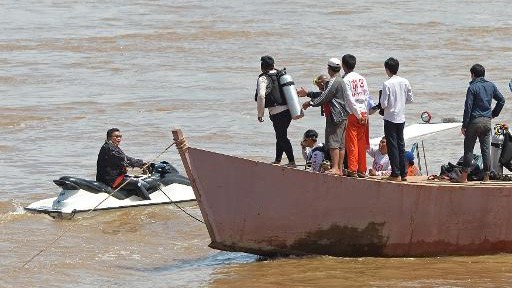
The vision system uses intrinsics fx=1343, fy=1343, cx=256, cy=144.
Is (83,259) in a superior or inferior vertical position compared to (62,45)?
inferior

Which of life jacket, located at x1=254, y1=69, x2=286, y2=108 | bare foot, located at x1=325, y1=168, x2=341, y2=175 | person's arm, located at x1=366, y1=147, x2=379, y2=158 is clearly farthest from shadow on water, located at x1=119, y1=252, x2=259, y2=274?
person's arm, located at x1=366, y1=147, x2=379, y2=158

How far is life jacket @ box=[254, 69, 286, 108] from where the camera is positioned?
13578 mm

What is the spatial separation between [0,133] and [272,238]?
13147mm

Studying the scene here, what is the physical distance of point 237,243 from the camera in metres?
13.4

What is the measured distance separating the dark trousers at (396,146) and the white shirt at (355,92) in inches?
11.9

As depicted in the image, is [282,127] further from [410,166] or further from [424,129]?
[424,129]

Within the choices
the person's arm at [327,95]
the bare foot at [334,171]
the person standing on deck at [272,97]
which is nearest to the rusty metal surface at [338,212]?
the bare foot at [334,171]

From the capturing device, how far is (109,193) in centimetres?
1709

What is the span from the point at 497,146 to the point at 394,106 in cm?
157

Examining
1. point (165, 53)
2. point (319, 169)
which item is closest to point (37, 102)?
point (165, 53)

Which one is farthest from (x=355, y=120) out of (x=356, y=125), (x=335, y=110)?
(x=335, y=110)

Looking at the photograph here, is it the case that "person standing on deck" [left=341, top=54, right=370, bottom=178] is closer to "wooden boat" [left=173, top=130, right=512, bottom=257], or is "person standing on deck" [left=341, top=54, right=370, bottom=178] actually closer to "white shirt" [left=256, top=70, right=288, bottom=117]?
"wooden boat" [left=173, top=130, right=512, bottom=257]

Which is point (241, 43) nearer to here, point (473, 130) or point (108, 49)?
point (108, 49)

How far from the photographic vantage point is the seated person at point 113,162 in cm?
1675
